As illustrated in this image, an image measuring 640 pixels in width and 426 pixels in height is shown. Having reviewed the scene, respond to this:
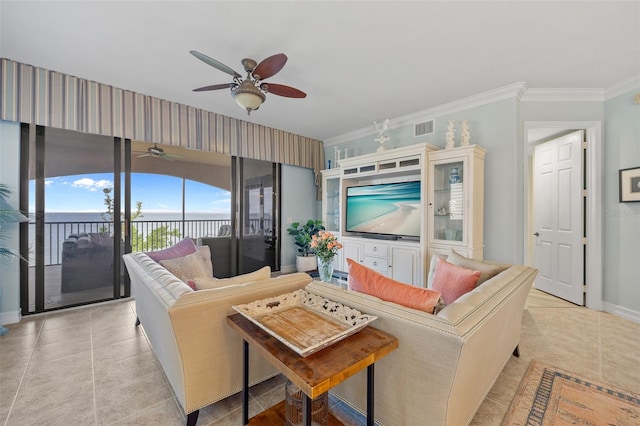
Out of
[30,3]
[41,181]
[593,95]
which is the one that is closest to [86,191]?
[41,181]

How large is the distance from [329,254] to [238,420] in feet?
6.14

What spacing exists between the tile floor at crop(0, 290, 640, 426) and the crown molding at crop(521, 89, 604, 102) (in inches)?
100

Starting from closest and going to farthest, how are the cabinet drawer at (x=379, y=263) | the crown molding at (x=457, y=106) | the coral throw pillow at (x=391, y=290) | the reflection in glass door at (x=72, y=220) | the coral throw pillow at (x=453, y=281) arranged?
the coral throw pillow at (x=391, y=290), the coral throw pillow at (x=453, y=281), the reflection in glass door at (x=72, y=220), the crown molding at (x=457, y=106), the cabinet drawer at (x=379, y=263)

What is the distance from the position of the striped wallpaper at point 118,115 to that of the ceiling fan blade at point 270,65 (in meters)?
2.03

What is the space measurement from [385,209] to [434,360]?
3138mm

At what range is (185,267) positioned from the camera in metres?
2.32

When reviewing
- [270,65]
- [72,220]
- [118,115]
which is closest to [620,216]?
[270,65]

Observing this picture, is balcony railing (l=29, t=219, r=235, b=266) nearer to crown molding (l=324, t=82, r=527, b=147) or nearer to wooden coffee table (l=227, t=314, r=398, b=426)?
crown molding (l=324, t=82, r=527, b=147)

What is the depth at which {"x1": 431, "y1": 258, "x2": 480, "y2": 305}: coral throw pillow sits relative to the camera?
1.83m

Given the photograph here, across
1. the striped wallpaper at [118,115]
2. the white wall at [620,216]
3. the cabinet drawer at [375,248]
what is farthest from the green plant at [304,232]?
the white wall at [620,216]

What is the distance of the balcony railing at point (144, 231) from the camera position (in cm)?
305

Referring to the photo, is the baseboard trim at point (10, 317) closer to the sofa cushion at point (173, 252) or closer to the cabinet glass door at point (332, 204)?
the sofa cushion at point (173, 252)

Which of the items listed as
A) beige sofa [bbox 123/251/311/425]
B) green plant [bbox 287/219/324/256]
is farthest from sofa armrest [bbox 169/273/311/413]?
green plant [bbox 287/219/324/256]

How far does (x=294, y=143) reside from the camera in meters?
5.10
